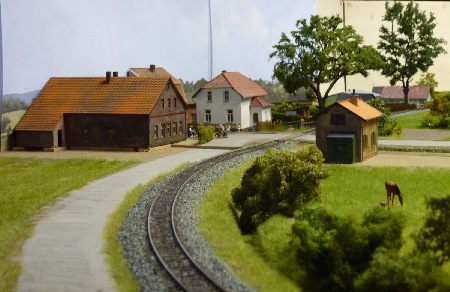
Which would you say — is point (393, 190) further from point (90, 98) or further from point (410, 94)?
point (410, 94)

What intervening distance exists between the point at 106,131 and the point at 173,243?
21.8 m

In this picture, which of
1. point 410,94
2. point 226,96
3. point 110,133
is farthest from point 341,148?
point 410,94

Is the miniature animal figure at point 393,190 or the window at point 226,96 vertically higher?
the window at point 226,96

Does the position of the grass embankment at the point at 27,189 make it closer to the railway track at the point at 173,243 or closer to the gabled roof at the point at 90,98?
the railway track at the point at 173,243

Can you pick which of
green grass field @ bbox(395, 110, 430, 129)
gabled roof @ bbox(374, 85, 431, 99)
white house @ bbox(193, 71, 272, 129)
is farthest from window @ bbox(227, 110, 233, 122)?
gabled roof @ bbox(374, 85, 431, 99)

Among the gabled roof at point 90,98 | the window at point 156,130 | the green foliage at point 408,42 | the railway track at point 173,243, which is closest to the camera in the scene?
the railway track at point 173,243

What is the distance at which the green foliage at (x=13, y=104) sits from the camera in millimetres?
36875

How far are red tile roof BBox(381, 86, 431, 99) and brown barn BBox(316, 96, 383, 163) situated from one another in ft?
116

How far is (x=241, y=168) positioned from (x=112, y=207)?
968cm

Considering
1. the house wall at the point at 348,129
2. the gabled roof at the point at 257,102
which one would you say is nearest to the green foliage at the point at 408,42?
the gabled roof at the point at 257,102

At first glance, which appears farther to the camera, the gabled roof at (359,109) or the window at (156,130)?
the window at (156,130)

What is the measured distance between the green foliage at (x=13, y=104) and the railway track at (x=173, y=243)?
12.7m

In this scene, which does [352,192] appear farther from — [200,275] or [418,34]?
[418,34]

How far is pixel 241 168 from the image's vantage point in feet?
109
